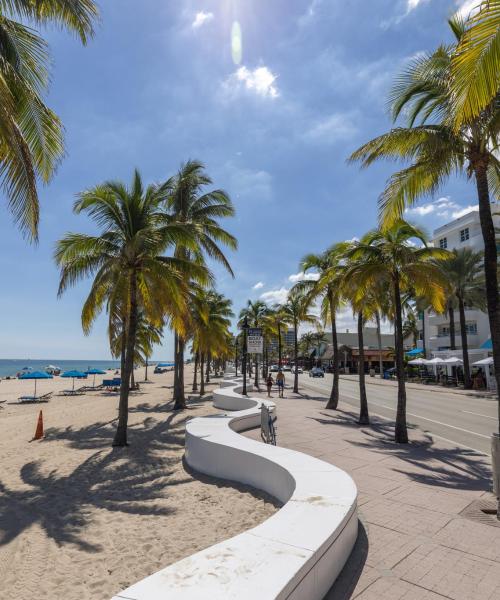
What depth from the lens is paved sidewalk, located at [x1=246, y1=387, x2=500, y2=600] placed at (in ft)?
12.7

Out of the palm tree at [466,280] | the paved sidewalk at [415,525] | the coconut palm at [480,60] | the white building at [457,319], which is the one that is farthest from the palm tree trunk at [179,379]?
the white building at [457,319]

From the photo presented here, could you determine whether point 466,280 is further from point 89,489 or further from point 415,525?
point 89,489

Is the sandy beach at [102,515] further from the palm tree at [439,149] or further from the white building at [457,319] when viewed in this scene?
the white building at [457,319]

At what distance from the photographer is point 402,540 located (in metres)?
4.88

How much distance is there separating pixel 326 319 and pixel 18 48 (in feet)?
57.5

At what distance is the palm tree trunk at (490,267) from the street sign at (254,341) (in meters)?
13.5

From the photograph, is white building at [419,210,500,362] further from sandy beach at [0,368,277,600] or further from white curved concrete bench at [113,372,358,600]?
white curved concrete bench at [113,372,358,600]

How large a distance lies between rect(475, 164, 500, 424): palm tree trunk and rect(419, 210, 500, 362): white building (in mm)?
34911

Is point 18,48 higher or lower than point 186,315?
higher

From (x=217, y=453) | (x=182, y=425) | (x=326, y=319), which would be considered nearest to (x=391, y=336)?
(x=326, y=319)

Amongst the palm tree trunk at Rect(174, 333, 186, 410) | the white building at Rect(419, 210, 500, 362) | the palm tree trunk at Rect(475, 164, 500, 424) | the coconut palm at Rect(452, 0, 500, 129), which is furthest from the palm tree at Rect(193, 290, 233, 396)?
the white building at Rect(419, 210, 500, 362)

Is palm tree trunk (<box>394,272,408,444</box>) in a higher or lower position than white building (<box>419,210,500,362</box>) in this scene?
lower

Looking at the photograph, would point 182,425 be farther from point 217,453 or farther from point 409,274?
point 409,274

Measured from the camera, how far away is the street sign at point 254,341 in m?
20.7
